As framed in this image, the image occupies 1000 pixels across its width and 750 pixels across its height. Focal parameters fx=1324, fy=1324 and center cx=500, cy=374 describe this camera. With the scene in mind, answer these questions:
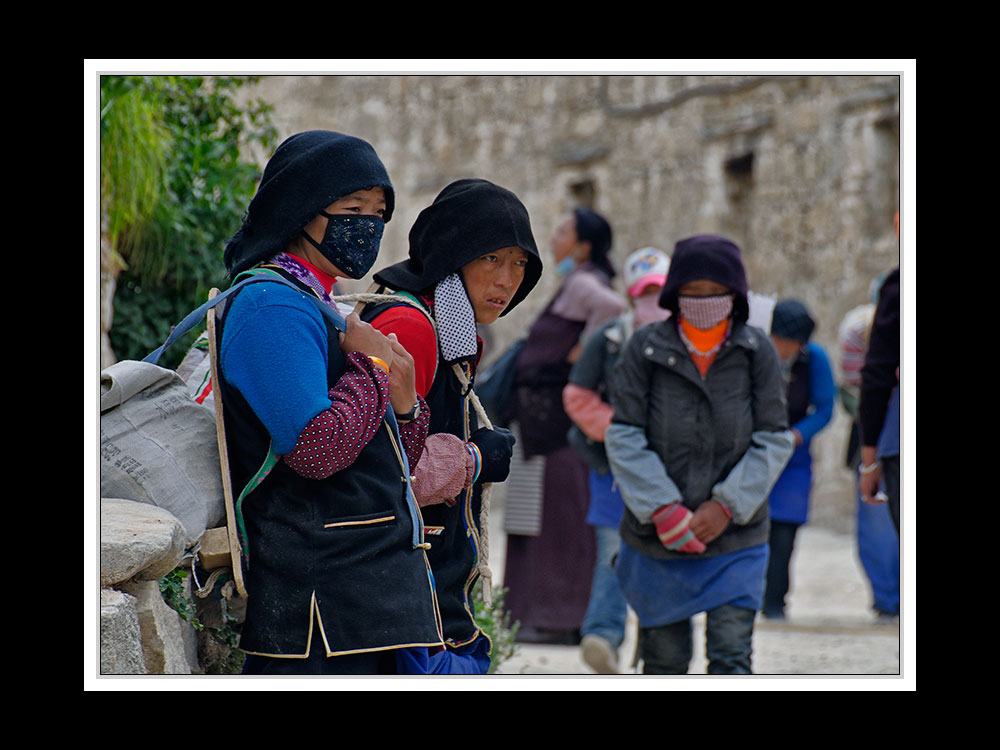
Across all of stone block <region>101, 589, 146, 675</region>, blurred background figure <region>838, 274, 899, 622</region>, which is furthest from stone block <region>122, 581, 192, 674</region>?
blurred background figure <region>838, 274, 899, 622</region>

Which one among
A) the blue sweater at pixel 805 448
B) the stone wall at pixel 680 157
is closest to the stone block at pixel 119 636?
the blue sweater at pixel 805 448

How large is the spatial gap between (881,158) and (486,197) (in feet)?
25.0

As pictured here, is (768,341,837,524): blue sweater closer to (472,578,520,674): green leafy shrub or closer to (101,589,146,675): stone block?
(472,578,520,674): green leafy shrub

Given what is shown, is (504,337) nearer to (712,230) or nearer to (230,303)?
(712,230)

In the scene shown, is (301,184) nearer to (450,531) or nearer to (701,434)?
(450,531)

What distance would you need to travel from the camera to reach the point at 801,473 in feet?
22.5

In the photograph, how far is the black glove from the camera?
10.1 feet

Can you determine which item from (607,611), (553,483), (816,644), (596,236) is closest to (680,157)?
(596,236)

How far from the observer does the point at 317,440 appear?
256cm

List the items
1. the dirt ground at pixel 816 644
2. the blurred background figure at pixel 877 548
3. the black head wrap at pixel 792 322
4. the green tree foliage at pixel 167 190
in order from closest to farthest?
the green tree foliage at pixel 167 190
the dirt ground at pixel 816 644
the black head wrap at pixel 792 322
the blurred background figure at pixel 877 548

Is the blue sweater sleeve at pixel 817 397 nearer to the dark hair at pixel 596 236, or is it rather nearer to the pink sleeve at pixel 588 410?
the dark hair at pixel 596 236

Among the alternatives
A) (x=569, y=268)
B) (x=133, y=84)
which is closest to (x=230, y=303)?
(x=133, y=84)

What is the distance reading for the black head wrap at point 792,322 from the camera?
666 centimetres

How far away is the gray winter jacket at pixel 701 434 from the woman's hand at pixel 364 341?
1.76 meters
